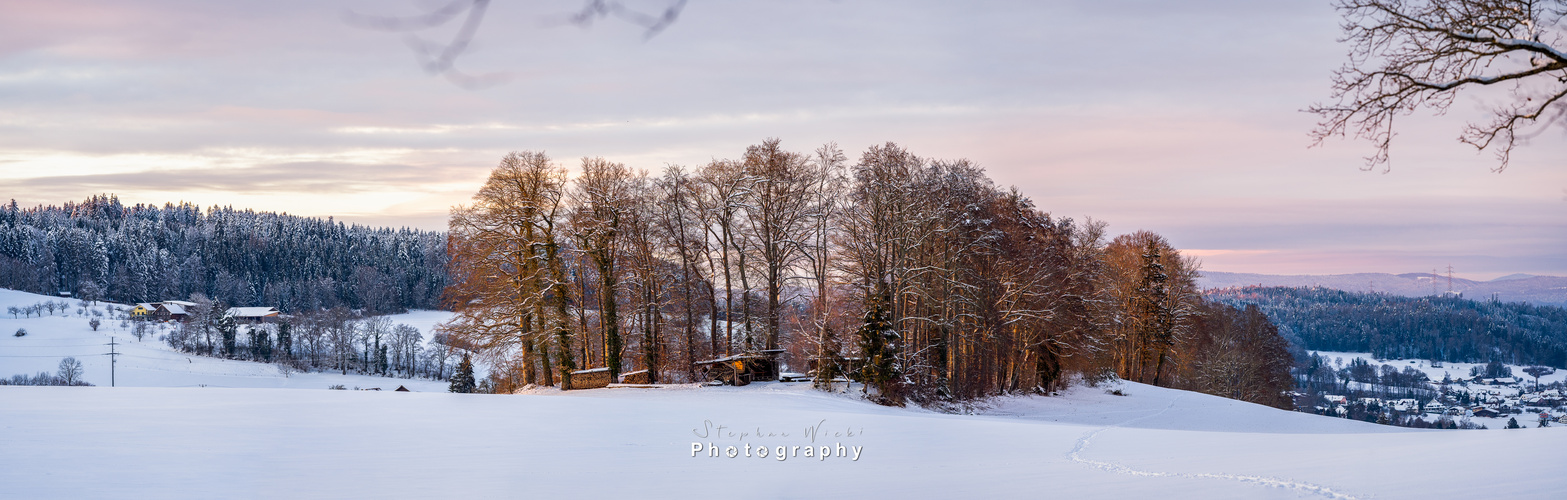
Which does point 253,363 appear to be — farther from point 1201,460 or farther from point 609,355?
point 1201,460

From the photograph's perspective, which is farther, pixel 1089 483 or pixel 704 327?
pixel 704 327

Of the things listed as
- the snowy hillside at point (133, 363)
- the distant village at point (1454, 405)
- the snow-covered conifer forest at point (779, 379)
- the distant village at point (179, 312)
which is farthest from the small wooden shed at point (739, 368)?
the distant village at point (179, 312)

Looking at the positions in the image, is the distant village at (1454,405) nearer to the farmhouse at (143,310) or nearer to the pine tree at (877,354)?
the pine tree at (877,354)

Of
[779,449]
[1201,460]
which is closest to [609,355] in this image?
[779,449]

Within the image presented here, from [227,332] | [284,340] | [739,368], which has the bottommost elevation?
[284,340]

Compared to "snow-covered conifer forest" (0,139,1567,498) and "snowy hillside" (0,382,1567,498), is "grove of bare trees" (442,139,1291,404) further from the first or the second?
"snowy hillside" (0,382,1567,498)

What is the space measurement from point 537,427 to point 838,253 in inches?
769

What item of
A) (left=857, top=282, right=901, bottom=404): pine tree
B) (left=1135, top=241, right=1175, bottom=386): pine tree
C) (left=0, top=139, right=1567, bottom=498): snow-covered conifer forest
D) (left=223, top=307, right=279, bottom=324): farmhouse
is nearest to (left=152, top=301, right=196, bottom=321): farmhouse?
(left=223, top=307, right=279, bottom=324): farmhouse

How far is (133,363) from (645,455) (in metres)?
85.7

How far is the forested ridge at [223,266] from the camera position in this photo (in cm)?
13750

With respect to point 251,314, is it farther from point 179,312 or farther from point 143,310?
point 143,310

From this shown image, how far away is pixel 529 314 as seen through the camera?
29.7 m

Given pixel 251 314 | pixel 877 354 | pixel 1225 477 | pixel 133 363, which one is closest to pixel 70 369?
pixel 133 363

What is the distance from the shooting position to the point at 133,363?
7631 cm
